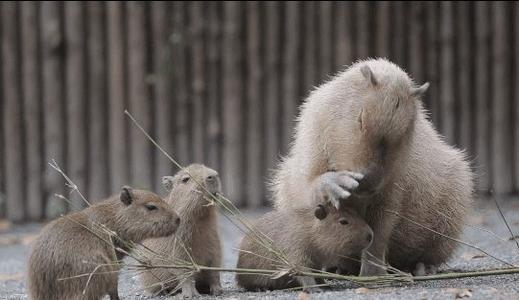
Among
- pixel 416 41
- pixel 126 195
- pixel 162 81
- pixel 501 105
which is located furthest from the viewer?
pixel 501 105

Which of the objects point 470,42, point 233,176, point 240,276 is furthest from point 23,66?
point 240,276

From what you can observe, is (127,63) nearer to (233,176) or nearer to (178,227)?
(233,176)

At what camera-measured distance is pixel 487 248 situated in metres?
8.21

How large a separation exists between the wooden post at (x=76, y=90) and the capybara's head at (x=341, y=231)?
5.63 m

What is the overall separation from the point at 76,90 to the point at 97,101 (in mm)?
239

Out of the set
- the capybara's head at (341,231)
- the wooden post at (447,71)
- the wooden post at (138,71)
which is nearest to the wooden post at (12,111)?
the wooden post at (138,71)

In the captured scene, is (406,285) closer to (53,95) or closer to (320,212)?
(320,212)

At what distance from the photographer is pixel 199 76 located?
1135 cm

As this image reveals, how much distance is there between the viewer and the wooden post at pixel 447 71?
11648 millimetres

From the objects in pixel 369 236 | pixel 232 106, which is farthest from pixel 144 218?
pixel 232 106

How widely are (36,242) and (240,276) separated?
1.33 metres

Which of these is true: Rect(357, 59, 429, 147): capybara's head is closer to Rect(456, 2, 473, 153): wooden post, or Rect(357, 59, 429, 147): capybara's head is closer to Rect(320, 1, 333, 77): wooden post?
Rect(320, 1, 333, 77): wooden post

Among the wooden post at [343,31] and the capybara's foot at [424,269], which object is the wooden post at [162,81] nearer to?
the wooden post at [343,31]

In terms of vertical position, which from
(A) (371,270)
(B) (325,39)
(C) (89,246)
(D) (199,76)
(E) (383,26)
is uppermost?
(E) (383,26)
